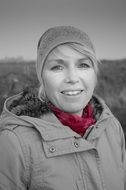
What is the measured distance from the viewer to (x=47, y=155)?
4.36ft

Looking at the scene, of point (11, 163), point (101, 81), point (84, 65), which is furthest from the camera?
point (101, 81)

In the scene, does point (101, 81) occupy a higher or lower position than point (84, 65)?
lower

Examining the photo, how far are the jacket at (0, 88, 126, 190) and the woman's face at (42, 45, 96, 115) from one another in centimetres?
9

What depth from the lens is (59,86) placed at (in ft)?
4.56

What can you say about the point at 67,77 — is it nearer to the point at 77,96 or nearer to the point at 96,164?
the point at 77,96

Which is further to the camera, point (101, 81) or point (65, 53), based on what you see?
point (101, 81)

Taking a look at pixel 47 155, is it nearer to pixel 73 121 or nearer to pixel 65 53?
pixel 73 121

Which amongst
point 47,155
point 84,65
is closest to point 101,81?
point 84,65

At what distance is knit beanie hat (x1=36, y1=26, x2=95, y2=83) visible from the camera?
1388mm

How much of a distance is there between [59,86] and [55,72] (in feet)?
0.19

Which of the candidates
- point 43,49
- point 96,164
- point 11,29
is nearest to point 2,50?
point 11,29

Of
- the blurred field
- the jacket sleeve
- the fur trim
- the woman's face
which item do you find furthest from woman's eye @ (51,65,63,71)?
the blurred field

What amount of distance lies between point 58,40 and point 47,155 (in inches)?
17.7

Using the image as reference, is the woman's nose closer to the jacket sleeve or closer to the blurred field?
the jacket sleeve
